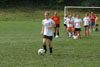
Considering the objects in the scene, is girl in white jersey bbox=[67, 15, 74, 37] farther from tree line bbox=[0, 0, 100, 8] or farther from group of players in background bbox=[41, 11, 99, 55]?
tree line bbox=[0, 0, 100, 8]

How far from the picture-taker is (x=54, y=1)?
60656 mm

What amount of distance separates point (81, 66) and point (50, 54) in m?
2.93

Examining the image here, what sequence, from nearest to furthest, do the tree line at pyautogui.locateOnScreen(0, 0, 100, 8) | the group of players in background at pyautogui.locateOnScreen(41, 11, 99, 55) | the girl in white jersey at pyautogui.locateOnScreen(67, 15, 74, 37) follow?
the group of players in background at pyautogui.locateOnScreen(41, 11, 99, 55), the girl in white jersey at pyautogui.locateOnScreen(67, 15, 74, 37), the tree line at pyautogui.locateOnScreen(0, 0, 100, 8)

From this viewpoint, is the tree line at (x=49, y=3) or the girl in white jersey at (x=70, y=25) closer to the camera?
the girl in white jersey at (x=70, y=25)

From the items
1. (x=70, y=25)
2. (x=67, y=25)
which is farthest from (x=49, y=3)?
(x=70, y=25)

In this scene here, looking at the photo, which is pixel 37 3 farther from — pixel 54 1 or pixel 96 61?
pixel 96 61

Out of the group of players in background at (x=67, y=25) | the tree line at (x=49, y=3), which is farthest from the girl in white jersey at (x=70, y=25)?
the tree line at (x=49, y=3)

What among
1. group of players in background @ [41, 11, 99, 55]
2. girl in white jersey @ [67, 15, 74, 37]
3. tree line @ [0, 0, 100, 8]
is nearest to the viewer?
group of players in background @ [41, 11, 99, 55]

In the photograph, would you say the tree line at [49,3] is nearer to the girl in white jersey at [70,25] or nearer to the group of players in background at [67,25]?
the group of players in background at [67,25]

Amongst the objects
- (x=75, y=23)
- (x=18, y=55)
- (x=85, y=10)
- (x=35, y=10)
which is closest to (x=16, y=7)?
(x=35, y=10)

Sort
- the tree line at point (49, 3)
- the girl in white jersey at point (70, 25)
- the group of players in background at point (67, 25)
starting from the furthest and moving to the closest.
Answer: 1. the tree line at point (49, 3)
2. the girl in white jersey at point (70, 25)
3. the group of players in background at point (67, 25)

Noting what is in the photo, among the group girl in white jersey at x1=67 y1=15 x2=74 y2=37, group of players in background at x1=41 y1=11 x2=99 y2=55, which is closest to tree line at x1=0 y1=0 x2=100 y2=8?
group of players in background at x1=41 y1=11 x2=99 y2=55

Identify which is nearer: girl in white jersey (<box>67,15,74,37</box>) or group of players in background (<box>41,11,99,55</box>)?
group of players in background (<box>41,11,99,55</box>)

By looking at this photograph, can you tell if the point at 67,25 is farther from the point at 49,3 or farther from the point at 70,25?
the point at 49,3
